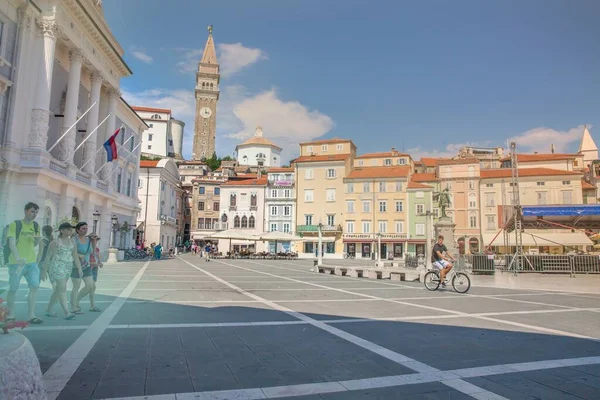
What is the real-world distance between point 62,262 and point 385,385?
6025 millimetres

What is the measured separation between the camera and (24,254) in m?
6.60

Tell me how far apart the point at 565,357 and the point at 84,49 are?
91.0 ft

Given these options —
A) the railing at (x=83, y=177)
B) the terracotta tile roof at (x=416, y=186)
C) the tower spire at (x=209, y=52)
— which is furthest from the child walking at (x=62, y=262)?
the tower spire at (x=209, y=52)

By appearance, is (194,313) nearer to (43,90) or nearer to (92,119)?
Answer: (43,90)

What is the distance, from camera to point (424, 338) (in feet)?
20.4

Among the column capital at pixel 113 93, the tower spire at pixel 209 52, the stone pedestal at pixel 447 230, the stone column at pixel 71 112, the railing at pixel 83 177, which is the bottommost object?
the stone pedestal at pixel 447 230

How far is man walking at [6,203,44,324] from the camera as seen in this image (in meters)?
6.41

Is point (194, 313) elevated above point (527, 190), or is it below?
below

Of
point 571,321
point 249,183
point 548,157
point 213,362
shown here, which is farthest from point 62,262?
point 548,157

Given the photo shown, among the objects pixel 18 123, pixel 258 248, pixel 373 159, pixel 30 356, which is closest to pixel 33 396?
pixel 30 356

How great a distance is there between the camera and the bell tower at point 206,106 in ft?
380

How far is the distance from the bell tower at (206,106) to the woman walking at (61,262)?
110 metres

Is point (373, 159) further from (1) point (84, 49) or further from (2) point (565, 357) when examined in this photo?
(2) point (565, 357)

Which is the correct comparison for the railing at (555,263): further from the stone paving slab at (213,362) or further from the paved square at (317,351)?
the stone paving slab at (213,362)
